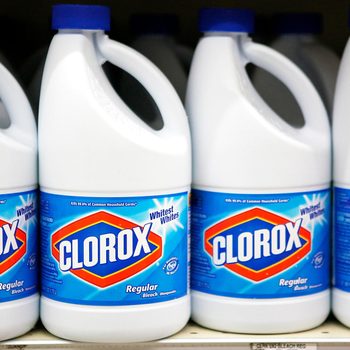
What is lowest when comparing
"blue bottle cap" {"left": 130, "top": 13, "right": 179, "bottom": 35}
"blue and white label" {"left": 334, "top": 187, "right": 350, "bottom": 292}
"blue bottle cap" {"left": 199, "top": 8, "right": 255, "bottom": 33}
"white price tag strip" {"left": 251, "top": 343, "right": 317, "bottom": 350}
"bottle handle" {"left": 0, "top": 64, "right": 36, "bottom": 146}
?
"white price tag strip" {"left": 251, "top": 343, "right": 317, "bottom": 350}

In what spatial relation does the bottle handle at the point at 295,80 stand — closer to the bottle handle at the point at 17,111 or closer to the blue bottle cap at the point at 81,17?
the blue bottle cap at the point at 81,17

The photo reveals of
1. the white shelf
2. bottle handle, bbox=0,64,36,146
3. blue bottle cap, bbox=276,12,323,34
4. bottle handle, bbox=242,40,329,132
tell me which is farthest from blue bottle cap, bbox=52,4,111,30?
the white shelf

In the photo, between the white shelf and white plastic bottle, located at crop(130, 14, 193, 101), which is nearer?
the white shelf

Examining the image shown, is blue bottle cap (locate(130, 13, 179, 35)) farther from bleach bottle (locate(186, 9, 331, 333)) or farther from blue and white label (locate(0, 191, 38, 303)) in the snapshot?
blue and white label (locate(0, 191, 38, 303))

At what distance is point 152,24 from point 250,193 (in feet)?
1.17

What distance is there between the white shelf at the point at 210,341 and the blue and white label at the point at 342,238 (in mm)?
81

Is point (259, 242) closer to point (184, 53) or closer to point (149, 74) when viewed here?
point (149, 74)

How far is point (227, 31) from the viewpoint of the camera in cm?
105

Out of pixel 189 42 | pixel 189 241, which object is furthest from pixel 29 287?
pixel 189 42

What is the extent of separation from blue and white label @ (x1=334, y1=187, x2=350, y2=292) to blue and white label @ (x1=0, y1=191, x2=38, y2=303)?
0.45 meters

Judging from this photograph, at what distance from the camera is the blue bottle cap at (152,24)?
1200mm

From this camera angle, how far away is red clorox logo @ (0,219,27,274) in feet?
3.26

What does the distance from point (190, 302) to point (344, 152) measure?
12.7 inches

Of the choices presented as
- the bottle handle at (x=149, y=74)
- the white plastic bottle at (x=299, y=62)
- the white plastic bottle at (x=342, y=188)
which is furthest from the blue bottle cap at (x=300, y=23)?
the bottle handle at (x=149, y=74)
